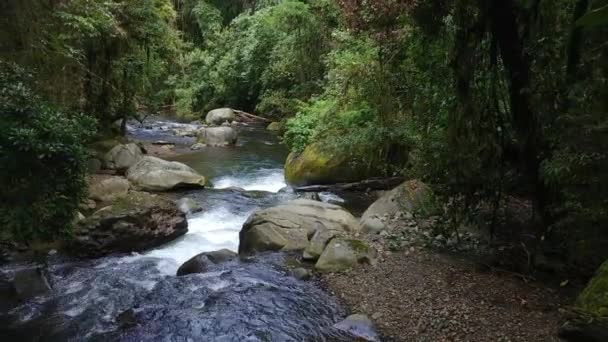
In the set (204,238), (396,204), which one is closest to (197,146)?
(204,238)

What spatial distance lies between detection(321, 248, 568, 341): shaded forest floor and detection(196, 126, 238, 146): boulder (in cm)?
1219

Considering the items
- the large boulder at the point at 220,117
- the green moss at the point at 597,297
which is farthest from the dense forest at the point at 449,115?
the large boulder at the point at 220,117

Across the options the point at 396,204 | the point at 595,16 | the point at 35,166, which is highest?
the point at 595,16

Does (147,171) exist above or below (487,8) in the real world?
below

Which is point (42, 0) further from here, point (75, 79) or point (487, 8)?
point (487, 8)

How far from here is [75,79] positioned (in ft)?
34.9

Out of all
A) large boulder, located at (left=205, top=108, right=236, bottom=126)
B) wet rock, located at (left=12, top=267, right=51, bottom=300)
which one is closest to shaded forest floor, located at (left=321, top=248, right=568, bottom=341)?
wet rock, located at (left=12, top=267, right=51, bottom=300)

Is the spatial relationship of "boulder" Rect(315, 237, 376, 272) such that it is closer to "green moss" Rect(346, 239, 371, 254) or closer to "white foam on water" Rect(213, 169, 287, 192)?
"green moss" Rect(346, 239, 371, 254)

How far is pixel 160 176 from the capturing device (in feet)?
38.3

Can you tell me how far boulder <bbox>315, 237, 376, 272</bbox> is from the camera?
23.1 feet

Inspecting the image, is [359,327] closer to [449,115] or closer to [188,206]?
[449,115]

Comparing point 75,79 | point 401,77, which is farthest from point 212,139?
point 401,77

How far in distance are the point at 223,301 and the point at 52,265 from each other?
9.80ft

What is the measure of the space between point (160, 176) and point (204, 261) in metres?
4.71
